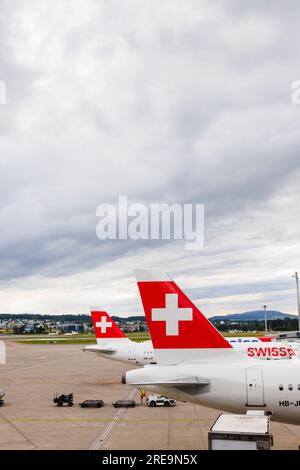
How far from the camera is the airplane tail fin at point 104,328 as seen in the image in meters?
52.9

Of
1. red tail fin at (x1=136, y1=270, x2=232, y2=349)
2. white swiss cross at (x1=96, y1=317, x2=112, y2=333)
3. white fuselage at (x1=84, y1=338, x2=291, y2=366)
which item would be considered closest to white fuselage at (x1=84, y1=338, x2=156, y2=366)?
white fuselage at (x1=84, y1=338, x2=291, y2=366)

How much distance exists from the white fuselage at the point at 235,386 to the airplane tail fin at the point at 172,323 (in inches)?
27.6

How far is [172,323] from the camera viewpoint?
69.7 ft

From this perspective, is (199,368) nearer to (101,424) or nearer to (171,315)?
(171,315)

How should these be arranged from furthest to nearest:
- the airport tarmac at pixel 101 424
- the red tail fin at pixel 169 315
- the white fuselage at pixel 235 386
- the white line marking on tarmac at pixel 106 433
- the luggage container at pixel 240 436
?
the airport tarmac at pixel 101 424
the white line marking on tarmac at pixel 106 433
the red tail fin at pixel 169 315
the white fuselage at pixel 235 386
the luggage container at pixel 240 436

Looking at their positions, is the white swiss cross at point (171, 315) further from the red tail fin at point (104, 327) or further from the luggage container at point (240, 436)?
the red tail fin at point (104, 327)

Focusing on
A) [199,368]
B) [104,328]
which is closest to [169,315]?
[199,368]

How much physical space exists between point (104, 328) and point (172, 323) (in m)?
33.5

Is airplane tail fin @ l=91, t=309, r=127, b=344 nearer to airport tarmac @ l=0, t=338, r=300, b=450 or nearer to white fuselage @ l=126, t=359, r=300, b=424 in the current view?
airport tarmac @ l=0, t=338, r=300, b=450

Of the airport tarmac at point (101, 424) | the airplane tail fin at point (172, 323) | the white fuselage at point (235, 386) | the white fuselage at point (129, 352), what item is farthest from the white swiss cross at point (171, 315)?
the white fuselage at point (129, 352)

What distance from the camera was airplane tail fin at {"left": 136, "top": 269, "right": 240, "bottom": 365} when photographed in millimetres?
21203
